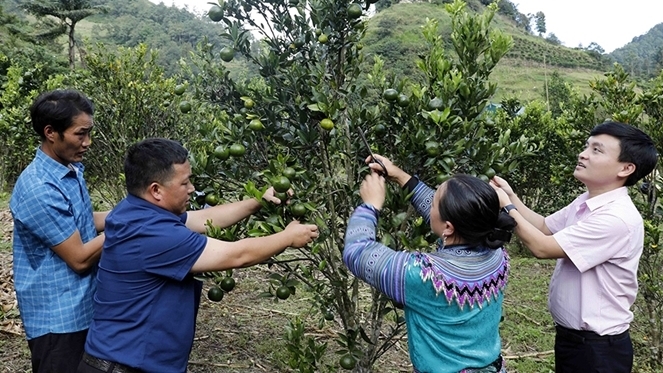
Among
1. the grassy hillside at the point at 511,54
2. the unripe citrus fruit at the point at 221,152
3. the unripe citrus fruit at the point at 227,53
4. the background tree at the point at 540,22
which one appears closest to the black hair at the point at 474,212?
the unripe citrus fruit at the point at 221,152

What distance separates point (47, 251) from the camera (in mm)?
2139

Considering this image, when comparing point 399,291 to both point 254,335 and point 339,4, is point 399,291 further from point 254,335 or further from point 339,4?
point 254,335

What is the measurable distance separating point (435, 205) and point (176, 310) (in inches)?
41.1

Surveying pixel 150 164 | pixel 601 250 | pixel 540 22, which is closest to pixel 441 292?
pixel 601 250

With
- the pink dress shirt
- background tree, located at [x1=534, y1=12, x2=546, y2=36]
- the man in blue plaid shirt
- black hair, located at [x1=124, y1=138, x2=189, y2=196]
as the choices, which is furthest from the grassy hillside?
black hair, located at [x1=124, y1=138, x2=189, y2=196]

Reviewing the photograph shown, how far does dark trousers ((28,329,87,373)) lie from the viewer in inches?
84.7

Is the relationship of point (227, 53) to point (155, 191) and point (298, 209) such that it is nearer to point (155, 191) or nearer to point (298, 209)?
point (155, 191)

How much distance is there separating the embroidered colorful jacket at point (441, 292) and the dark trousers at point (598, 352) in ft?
2.27

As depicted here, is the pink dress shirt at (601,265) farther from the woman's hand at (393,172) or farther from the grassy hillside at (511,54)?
the grassy hillside at (511,54)

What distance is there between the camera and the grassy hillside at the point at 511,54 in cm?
4355

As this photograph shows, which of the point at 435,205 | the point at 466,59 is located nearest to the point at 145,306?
the point at 435,205

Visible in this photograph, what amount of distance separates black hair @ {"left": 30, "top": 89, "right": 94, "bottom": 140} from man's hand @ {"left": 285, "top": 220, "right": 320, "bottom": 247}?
1.07 metres

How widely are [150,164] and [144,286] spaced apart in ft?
1.51

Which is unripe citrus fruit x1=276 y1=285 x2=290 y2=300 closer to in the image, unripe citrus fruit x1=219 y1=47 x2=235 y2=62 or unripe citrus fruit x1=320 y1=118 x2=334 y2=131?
unripe citrus fruit x1=320 y1=118 x2=334 y2=131
